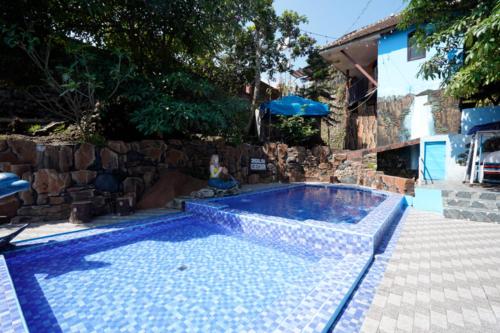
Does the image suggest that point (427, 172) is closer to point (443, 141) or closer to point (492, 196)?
point (443, 141)

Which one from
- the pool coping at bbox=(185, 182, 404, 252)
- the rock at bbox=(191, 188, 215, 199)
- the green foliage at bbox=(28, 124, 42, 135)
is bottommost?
the pool coping at bbox=(185, 182, 404, 252)

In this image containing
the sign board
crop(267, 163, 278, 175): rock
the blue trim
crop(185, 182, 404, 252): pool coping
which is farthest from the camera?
crop(267, 163, 278, 175): rock

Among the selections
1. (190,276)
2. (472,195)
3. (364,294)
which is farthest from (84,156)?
(472,195)

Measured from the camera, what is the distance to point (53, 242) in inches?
169

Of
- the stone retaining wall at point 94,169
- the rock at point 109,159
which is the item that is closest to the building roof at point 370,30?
the stone retaining wall at point 94,169

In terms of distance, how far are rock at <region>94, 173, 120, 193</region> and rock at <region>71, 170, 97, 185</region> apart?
120 millimetres

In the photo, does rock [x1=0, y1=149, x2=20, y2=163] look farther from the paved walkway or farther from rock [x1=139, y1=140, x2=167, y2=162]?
the paved walkway

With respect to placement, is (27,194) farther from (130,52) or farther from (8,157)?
(130,52)

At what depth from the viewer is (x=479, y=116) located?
29.3 feet

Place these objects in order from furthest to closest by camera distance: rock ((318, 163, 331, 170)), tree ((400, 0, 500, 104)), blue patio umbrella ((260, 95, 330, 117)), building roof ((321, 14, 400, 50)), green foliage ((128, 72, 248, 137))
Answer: rock ((318, 163, 331, 170)) → blue patio umbrella ((260, 95, 330, 117)) → building roof ((321, 14, 400, 50)) → green foliage ((128, 72, 248, 137)) → tree ((400, 0, 500, 104))

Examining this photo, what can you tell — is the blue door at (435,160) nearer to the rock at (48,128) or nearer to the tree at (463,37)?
the tree at (463,37)

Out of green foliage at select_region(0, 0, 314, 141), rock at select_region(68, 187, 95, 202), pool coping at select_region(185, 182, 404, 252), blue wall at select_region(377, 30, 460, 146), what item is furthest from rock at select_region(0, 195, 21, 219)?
blue wall at select_region(377, 30, 460, 146)

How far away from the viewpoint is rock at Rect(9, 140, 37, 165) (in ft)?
17.7

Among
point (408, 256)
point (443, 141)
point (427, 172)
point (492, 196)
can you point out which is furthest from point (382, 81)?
point (408, 256)
